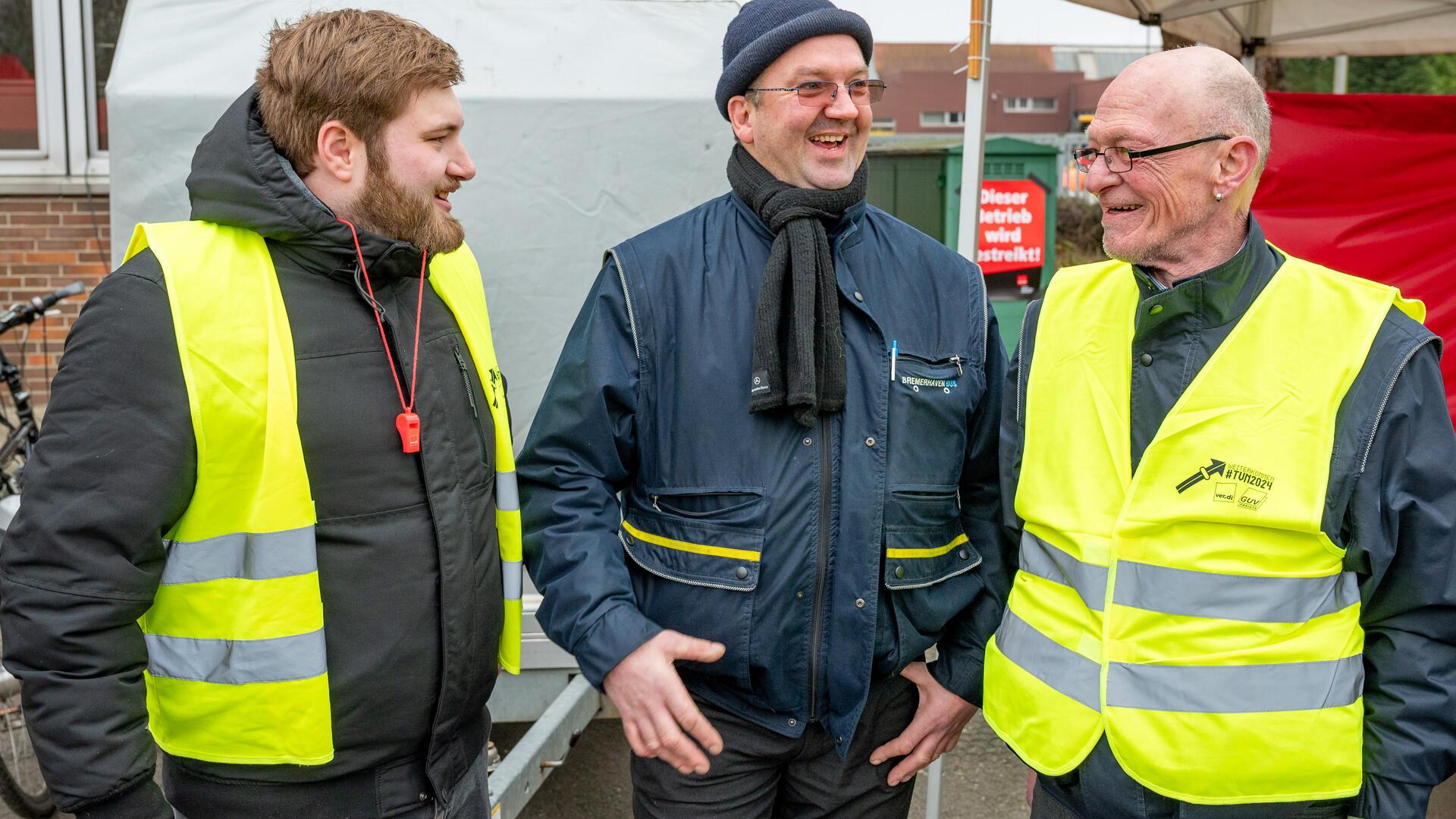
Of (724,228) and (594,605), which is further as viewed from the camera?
(724,228)

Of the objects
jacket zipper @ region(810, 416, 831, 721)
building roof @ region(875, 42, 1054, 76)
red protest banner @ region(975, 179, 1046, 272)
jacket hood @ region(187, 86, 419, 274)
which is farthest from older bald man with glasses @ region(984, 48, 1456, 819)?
building roof @ region(875, 42, 1054, 76)

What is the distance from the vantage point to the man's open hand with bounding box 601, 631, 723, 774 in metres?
1.89

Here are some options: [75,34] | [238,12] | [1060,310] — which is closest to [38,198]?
[75,34]

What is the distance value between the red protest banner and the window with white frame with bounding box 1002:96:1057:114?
22.3 m

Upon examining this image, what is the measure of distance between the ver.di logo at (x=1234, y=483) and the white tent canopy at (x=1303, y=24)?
3.01 metres

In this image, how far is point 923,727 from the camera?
2201 mm

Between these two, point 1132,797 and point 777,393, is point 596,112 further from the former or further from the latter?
point 1132,797

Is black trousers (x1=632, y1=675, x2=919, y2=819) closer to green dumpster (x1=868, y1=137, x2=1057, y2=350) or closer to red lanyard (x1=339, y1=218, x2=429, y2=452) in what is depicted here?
red lanyard (x1=339, y1=218, x2=429, y2=452)

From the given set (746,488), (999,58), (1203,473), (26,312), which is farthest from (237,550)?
(999,58)

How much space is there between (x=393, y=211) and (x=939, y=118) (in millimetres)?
29975

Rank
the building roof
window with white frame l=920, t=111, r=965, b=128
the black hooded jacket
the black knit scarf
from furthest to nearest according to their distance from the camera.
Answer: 1. the building roof
2. window with white frame l=920, t=111, r=965, b=128
3. the black knit scarf
4. the black hooded jacket

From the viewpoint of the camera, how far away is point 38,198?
6.55m

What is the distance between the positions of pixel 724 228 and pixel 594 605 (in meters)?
0.75

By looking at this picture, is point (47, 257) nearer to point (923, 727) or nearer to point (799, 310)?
point (799, 310)
